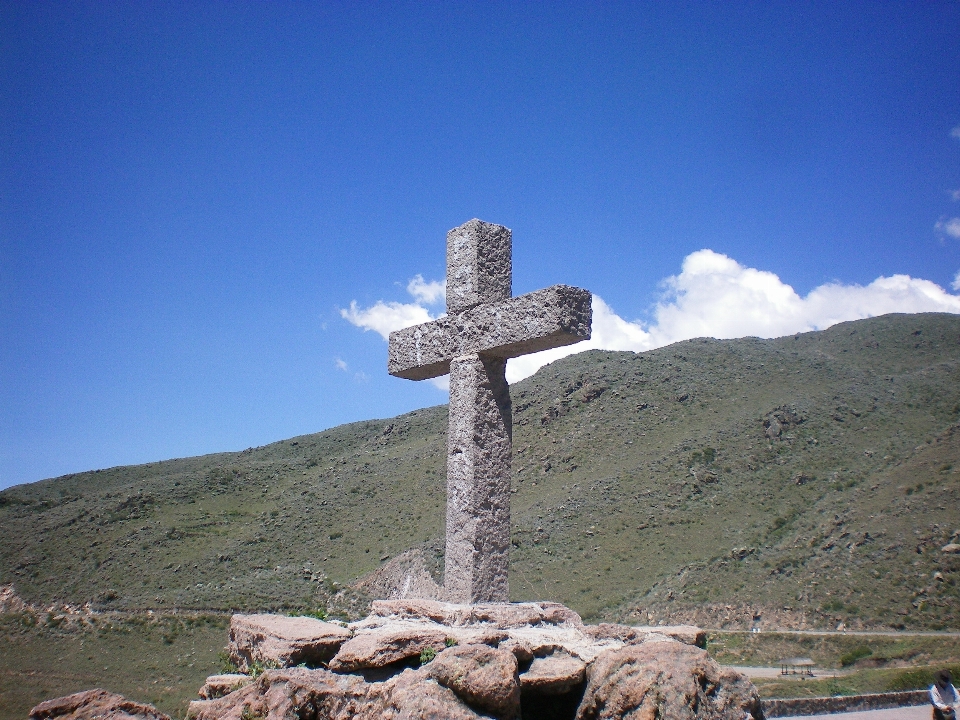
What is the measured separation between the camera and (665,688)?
160 inches

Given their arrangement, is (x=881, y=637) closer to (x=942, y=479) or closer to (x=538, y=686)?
(x=942, y=479)

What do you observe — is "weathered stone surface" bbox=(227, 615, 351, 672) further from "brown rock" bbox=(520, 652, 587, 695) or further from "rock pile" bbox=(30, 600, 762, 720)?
"brown rock" bbox=(520, 652, 587, 695)

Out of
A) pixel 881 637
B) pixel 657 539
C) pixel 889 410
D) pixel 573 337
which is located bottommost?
pixel 881 637

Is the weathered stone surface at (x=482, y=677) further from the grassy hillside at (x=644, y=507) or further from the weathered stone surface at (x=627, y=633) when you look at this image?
the grassy hillside at (x=644, y=507)

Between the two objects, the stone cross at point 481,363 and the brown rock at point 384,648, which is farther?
the stone cross at point 481,363

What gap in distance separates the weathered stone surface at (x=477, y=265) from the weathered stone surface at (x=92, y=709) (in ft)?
12.6

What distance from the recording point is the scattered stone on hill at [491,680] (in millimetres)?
4125

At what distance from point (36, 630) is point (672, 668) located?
28381mm

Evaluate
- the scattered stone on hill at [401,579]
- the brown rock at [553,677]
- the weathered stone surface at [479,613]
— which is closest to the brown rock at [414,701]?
the brown rock at [553,677]

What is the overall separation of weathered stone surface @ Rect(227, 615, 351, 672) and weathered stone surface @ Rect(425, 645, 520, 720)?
1034mm

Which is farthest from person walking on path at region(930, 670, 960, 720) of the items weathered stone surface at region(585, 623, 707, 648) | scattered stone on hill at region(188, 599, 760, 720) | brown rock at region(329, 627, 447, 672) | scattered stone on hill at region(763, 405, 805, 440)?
scattered stone on hill at region(763, 405, 805, 440)

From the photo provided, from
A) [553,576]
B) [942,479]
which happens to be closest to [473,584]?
[553,576]

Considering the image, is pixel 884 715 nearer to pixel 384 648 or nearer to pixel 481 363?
pixel 481 363

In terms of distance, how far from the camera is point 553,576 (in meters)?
30.9
